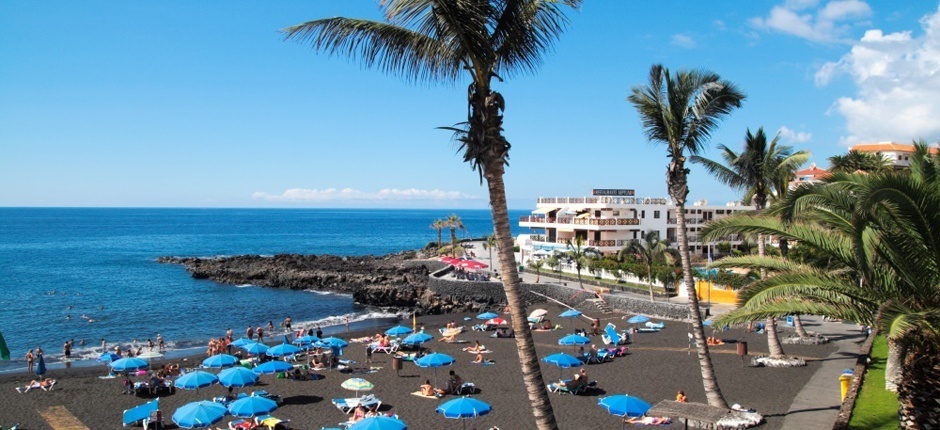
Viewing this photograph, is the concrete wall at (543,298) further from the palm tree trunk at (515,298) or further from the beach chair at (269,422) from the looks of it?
the palm tree trunk at (515,298)

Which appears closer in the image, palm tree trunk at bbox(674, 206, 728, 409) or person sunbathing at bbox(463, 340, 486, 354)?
palm tree trunk at bbox(674, 206, 728, 409)

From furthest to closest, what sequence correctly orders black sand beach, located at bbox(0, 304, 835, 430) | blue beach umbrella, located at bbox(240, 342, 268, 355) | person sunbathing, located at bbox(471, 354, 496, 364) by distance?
person sunbathing, located at bbox(471, 354, 496, 364) → blue beach umbrella, located at bbox(240, 342, 268, 355) → black sand beach, located at bbox(0, 304, 835, 430)

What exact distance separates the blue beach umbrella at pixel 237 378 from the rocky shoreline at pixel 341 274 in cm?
2942

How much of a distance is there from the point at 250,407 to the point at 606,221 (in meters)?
45.2

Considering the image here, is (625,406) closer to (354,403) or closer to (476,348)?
(354,403)

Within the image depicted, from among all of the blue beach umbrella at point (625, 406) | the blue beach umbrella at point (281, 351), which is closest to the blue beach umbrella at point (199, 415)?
the blue beach umbrella at point (281, 351)

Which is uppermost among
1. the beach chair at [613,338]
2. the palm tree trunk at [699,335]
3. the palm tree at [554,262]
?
the palm tree trunk at [699,335]

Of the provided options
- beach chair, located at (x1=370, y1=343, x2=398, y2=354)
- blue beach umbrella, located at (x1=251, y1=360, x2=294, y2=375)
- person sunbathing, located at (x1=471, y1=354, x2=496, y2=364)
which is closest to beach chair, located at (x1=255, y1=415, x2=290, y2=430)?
blue beach umbrella, located at (x1=251, y1=360, x2=294, y2=375)

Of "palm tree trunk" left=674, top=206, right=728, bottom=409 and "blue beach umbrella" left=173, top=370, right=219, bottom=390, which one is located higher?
"palm tree trunk" left=674, top=206, right=728, bottom=409

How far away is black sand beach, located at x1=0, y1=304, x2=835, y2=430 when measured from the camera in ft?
71.2

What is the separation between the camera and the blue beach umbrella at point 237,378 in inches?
890

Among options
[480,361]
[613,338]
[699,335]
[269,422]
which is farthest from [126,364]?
[699,335]

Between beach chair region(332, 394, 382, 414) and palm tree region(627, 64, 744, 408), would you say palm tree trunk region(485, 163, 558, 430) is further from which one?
beach chair region(332, 394, 382, 414)

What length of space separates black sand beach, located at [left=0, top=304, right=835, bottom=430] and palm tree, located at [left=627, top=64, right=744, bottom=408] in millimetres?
4113
